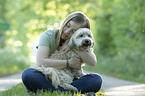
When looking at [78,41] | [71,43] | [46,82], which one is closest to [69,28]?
[71,43]

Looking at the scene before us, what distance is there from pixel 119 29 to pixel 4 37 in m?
10.4

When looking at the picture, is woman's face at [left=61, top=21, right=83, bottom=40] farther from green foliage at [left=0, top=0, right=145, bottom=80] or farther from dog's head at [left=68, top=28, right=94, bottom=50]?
green foliage at [left=0, top=0, right=145, bottom=80]

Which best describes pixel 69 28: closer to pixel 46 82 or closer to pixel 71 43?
pixel 71 43

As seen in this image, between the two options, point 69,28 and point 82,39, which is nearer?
point 82,39

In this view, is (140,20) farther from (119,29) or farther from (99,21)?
(99,21)

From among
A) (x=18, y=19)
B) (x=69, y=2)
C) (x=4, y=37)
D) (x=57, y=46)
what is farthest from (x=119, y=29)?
(x=57, y=46)

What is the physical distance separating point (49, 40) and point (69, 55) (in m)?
0.41

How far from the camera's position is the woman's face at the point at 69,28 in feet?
12.8

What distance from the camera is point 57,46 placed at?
A: 13.5 feet

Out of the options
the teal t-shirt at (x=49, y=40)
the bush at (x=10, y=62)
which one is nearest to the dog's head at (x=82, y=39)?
the teal t-shirt at (x=49, y=40)

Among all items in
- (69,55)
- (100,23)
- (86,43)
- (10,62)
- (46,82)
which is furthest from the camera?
(100,23)

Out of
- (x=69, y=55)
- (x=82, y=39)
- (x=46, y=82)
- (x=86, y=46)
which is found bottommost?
(x=46, y=82)

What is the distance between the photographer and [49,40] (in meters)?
4.04

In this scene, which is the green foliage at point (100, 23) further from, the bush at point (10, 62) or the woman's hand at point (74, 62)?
the woman's hand at point (74, 62)
